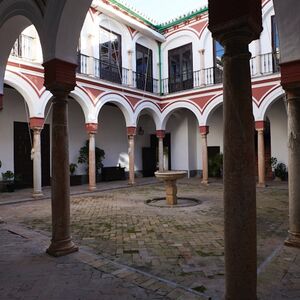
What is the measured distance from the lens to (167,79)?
1633cm

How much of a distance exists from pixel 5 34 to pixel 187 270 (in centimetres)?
568

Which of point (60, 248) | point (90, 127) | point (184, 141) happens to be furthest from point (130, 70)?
point (60, 248)

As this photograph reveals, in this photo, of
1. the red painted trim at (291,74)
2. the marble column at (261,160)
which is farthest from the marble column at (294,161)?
the marble column at (261,160)

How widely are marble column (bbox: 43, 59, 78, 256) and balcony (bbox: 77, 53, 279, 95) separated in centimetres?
834

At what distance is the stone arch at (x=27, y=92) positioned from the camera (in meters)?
9.76

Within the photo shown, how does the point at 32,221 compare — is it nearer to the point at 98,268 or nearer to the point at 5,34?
the point at 98,268

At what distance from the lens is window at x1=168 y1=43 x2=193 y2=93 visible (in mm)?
15594

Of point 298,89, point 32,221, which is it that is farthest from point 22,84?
point 298,89

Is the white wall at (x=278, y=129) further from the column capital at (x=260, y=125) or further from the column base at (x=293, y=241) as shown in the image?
the column base at (x=293, y=241)

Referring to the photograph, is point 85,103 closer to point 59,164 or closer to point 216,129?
point 59,164

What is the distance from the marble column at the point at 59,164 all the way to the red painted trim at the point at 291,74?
10.8ft

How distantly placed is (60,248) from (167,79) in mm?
13513

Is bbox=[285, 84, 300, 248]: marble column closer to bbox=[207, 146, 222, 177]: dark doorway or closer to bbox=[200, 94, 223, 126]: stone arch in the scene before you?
bbox=[200, 94, 223, 126]: stone arch

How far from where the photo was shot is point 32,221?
6.69 metres
